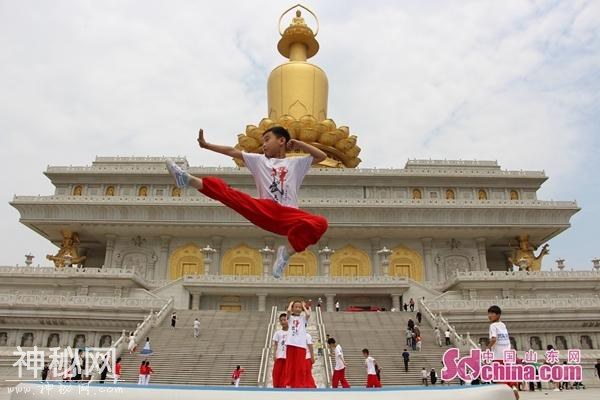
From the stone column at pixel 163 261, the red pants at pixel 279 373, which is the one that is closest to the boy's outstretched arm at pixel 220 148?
the red pants at pixel 279 373

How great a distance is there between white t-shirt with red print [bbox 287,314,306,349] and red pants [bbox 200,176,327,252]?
1927 millimetres

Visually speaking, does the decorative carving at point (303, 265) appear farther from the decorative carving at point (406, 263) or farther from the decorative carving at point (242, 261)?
the decorative carving at point (406, 263)

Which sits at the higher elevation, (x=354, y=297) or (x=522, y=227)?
(x=522, y=227)

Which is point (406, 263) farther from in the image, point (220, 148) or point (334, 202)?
point (220, 148)

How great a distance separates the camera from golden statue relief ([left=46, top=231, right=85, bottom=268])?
3241 centimetres

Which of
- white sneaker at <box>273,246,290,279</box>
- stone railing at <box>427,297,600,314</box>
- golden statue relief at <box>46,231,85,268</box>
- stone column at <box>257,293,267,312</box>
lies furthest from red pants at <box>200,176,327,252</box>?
golden statue relief at <box>46,231,85,268</box>

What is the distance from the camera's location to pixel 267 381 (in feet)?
Answer: 48.0

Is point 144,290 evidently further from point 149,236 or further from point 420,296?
point 420,296

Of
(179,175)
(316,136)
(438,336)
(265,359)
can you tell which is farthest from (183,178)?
(316,136)

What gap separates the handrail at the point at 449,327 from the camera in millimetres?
17816

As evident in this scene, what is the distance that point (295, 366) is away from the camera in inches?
249

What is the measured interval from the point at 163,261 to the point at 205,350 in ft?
53.5

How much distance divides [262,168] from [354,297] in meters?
24.0

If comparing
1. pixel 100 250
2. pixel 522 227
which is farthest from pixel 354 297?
pixel 100 250
